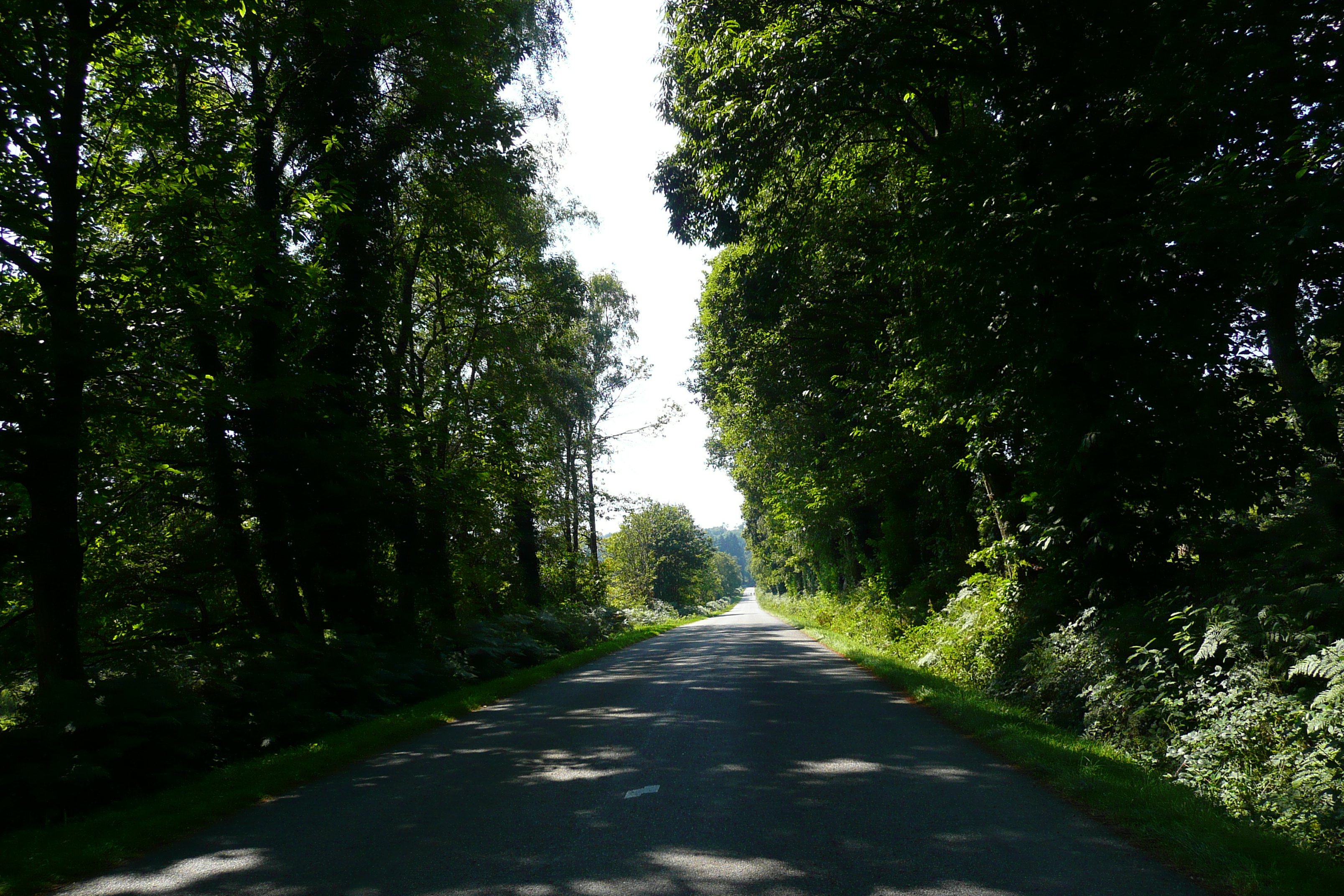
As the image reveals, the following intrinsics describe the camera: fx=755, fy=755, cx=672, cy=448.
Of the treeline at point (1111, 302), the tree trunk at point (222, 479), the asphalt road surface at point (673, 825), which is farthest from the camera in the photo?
the tree trunk at point (222, 479)

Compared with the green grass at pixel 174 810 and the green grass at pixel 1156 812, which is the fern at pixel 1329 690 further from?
the green grass at pixel 174 810

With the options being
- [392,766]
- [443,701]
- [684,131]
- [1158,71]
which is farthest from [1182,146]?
[443,701]

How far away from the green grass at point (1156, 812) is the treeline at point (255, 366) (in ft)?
28.1

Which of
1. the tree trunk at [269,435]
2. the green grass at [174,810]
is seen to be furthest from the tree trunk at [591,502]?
the green grass at [174,810]

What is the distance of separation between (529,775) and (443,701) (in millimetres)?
6260

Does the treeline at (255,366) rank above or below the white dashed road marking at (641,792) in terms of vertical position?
above

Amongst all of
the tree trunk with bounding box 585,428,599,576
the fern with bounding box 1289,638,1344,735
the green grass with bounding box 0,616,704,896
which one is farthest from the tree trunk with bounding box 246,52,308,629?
the tree trunk with bounding box 585,428,599,576

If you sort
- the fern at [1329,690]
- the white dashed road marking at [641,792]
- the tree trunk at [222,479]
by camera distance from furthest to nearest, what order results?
the tree trunk at [222,479], the white dashed road marking at [641,792], the fern at [1329,690]

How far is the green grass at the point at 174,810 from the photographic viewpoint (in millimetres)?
5207

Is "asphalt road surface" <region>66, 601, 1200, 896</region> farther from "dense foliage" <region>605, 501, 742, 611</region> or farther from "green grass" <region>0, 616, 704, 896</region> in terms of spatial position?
"dense foliage" <region>605, 501, 742, 611</region>

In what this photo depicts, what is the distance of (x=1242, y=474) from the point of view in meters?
8.02

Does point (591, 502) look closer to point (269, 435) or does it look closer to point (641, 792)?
point (269, 435)

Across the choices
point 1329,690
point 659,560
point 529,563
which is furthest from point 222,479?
point 659,560

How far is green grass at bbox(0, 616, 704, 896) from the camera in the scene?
521 centimetres
